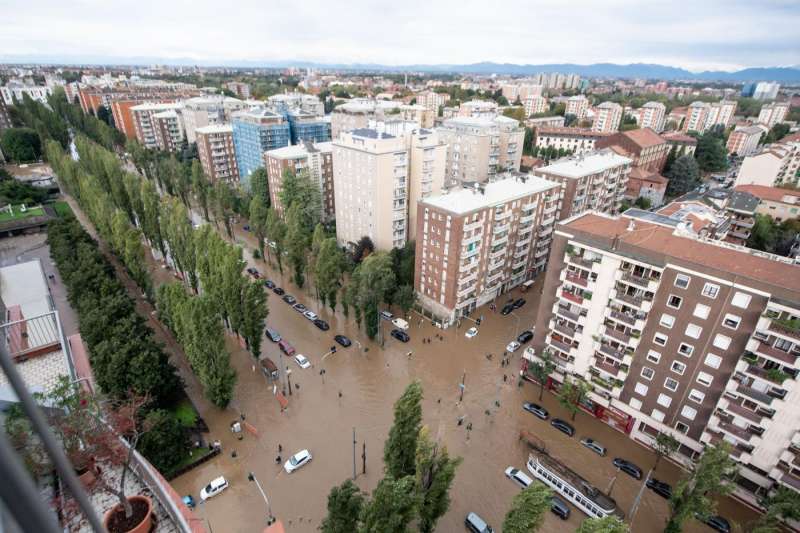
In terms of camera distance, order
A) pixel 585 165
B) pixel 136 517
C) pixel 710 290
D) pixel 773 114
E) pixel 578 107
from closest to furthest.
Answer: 1. pixel 136 517
2. pixel 710 290
3. pixel 585 165
4. pixel 773 114
5. pixel 578 107

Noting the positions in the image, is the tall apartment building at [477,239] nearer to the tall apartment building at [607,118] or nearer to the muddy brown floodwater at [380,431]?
the muddy brown floodwater at [380,431]

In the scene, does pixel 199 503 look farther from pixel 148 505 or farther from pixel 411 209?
pixel 411 209

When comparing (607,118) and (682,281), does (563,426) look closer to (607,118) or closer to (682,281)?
(682,281)

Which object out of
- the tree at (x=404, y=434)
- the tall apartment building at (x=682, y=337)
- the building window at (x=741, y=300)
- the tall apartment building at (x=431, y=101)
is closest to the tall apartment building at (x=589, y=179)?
the tall apartment building at (x=682, y=337)

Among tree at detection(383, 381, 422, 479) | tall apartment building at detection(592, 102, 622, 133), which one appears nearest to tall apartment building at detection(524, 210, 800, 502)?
tree at detection(383, 381, 422, 479)

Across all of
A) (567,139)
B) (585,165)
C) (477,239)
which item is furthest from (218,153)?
(567,139)

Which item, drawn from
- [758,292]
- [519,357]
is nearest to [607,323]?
[758,292]

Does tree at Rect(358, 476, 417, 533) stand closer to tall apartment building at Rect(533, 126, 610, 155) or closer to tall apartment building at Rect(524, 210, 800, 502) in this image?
tall apartment building at Rect(524, 210, 800, 502)
